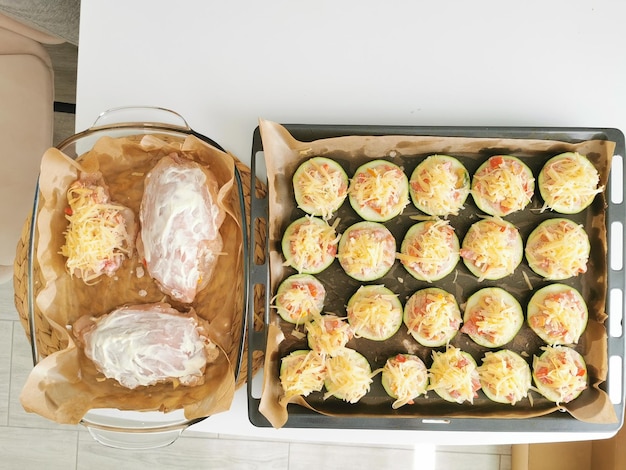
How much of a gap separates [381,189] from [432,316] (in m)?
0.39

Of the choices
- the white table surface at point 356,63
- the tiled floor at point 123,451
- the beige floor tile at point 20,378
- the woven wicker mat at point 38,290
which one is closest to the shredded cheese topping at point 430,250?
the white table surface at point 356,63

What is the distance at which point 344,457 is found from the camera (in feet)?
8.11

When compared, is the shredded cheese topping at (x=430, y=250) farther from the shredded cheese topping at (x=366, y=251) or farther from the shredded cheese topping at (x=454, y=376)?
the shredded cheese topping at (x=454, y=376)

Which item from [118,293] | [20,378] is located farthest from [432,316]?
[20,378]

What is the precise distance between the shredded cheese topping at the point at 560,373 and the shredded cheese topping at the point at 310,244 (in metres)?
0.68

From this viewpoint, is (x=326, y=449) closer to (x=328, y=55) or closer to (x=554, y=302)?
(x=554, y=302)

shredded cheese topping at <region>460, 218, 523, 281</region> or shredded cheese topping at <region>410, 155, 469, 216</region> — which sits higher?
shredded cheese topping at <region>410, 155, 469, 216</region>

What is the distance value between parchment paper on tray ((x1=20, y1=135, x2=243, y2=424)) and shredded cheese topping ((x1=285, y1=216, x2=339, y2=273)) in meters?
0.16

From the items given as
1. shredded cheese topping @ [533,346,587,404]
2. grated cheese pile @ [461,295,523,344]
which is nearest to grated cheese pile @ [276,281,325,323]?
grated cheese pile @ [461,295,523,344]

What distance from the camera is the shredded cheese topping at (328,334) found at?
1.47 meters

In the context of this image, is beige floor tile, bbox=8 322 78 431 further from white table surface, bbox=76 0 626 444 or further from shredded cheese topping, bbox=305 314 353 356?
shredded cheese topping, bbox=305 314 353 356

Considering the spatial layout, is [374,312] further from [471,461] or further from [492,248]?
[471,461]

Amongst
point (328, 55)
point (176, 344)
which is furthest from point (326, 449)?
point (328, 55)

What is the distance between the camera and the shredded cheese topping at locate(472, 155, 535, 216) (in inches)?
58.5
